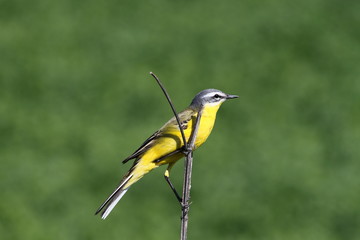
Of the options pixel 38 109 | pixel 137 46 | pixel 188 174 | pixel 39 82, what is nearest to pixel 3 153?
pixel 38 109

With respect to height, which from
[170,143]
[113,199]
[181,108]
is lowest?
[181,108]

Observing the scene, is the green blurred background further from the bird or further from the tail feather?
the tail feather

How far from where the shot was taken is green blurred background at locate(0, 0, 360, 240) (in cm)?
1139

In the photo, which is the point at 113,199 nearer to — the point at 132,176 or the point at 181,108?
the point at 132,176

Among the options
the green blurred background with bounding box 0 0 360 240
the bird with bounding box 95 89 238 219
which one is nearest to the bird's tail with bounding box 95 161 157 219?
the bird with bounding box 95 89 238 219

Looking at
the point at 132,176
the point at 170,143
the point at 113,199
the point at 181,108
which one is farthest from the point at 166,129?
the point at 181,108

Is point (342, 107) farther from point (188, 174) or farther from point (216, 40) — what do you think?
point (188, 174)

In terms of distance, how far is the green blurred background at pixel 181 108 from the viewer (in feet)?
37.4

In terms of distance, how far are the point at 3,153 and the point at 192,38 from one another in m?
5.47

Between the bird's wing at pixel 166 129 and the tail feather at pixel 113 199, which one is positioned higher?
the bird's wing at pixel 166 129

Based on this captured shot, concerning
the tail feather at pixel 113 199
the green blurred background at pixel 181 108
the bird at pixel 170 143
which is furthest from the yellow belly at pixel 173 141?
the green blurred background at pixel 181 108

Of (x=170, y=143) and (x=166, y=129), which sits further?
(x=166, y=129)

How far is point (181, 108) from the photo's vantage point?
1324cm

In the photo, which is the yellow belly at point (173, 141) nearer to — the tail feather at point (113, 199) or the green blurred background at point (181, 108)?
the tail feather at point (113, 199)
